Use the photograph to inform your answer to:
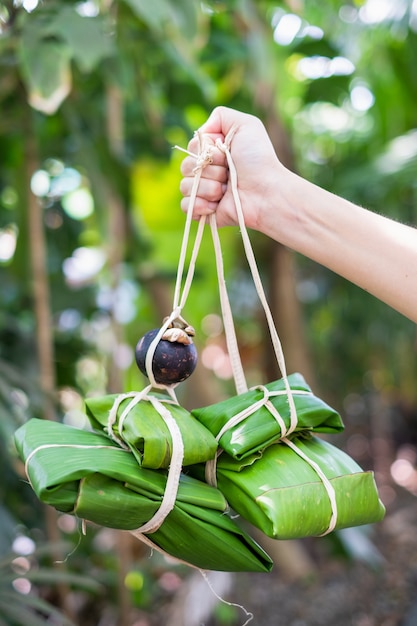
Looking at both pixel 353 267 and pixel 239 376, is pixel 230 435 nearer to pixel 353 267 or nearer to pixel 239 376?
pixel 239 376

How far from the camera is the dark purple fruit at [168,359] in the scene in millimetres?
676

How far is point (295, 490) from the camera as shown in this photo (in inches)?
25.6

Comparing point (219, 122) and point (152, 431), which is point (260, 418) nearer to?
point (152, 431)

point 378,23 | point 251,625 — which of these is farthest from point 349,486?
point 378,23

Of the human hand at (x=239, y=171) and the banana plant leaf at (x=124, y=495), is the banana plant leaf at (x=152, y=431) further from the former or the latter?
the human hand at (x=239, y=171)

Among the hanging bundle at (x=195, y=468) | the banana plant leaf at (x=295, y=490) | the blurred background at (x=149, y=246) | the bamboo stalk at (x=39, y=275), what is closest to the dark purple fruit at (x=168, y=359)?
the hanging bundle at (x=195, y=468)

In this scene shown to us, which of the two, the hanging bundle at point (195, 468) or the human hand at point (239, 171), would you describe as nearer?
the hanging bundle at point (195, 468)

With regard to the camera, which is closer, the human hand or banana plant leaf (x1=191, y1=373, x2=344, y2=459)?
banana plant leaf (x1=191, y1=373, x2=344, y2=459)

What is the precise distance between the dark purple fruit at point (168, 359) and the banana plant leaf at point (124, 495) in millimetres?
83

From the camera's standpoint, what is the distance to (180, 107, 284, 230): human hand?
777mm

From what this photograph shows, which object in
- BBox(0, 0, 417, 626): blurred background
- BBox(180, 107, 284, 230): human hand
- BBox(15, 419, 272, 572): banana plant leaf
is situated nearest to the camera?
BBox(15, 419, 272, 572): banana plant leaf

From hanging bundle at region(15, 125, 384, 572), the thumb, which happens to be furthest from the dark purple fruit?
the thumb

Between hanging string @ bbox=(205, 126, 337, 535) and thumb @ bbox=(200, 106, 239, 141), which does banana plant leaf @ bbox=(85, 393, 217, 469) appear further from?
thumb @ bbox=(200, 106, 239, 141)

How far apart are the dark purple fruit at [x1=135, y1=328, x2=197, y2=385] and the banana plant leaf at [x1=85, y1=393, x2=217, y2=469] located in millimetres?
31
